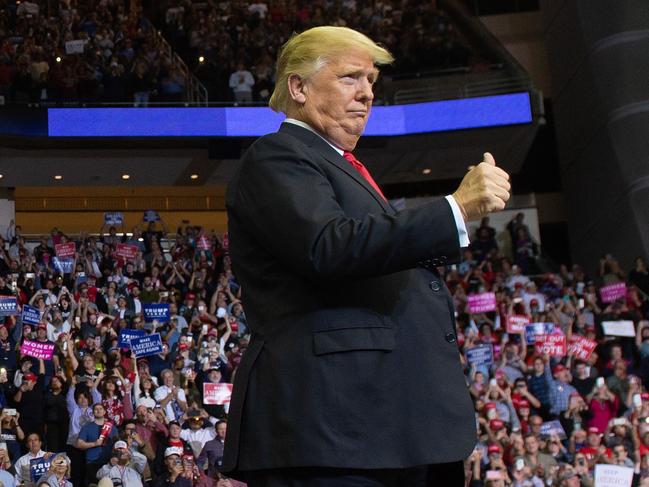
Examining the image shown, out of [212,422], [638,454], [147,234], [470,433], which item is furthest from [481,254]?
[470,433]

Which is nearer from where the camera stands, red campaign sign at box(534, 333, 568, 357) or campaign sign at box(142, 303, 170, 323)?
red campaign sign at box(534, 333, 568, 357)

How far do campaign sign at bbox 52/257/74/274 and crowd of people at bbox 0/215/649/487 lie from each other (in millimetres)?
40

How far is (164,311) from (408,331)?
10696 millimetres

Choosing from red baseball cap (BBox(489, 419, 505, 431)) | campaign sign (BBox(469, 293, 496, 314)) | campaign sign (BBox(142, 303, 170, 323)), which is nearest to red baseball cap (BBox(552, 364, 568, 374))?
red baseball cap (BBox(489, 419, 505, 431))

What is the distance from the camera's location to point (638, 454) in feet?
33.9

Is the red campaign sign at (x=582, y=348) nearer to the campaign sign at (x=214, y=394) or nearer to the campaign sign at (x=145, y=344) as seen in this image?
the campaign sign at (x=214, y=394)

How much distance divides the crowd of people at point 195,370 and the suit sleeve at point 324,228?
532cm

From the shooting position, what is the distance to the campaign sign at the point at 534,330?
40.5 ft

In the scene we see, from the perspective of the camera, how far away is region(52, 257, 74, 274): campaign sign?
13844 millimetres

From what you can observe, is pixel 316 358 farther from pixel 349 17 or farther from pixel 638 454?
pixel 349 17

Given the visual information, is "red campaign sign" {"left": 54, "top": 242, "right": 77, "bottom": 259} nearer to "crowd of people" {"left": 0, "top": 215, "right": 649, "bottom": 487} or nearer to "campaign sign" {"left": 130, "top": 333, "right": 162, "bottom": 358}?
"crowd of people" {"left": 0, "top": 215, "right": 649, "bottom": 487}

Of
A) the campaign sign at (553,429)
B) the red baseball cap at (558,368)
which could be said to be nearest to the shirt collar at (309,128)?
the campaign sign at (553,429)

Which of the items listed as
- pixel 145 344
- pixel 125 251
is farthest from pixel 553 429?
pixel 125 251

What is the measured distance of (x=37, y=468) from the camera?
8625 millimetres
